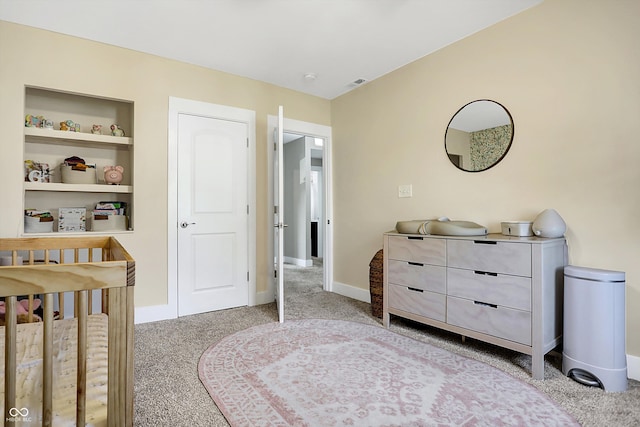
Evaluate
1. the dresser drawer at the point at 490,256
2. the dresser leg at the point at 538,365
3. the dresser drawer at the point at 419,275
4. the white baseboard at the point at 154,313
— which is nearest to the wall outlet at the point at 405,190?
the dresser drawer at the point at 419,275

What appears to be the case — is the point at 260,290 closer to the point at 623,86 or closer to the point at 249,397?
the point at 249,397

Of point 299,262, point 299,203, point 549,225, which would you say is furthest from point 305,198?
point 549,225

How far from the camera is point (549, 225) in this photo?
2.04 meters

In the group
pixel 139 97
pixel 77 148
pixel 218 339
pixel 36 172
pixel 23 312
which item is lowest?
pixel 218 339

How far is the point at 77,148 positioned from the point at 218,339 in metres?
2.13

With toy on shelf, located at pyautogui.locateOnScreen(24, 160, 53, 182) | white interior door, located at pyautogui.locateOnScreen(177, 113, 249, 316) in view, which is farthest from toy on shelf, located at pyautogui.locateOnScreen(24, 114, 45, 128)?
white interior door, located at pyautogui.locateOnScreen(177, 113, 249, 316)

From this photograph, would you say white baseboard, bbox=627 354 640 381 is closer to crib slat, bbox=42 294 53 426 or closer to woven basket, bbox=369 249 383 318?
woven basket, bbox=369 249 383 318

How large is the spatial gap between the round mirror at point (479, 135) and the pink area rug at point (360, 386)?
150 centimetres

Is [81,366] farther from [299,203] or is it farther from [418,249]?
[299,203]

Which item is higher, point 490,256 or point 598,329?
point 490,256

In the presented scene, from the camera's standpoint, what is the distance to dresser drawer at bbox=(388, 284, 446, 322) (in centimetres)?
239

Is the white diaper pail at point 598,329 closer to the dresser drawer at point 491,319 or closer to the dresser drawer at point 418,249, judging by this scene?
the dresser drawer at point 491,319

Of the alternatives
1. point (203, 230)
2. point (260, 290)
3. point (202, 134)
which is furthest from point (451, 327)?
point (202, 134)

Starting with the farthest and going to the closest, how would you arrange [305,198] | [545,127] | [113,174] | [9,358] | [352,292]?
[305,198], [352,292], [113,174], [545,127], [9,358]
